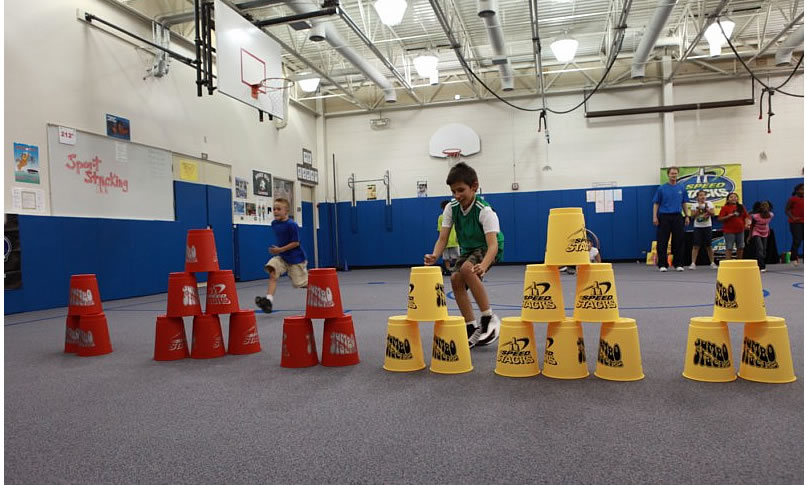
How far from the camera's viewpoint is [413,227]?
43.9ft

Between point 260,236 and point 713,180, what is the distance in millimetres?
9034

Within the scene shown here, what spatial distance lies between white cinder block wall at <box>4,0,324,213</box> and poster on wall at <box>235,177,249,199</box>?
0.39 feet

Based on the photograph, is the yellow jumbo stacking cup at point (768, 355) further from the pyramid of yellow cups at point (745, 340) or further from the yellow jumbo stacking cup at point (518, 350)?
the yellow jumbo stacking cup at point (518, 350)

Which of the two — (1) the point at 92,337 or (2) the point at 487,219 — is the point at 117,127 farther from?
(2) the point at 487,219

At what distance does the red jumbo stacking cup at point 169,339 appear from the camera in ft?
11.4

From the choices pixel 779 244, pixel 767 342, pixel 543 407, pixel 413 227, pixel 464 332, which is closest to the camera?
pixel 543 407

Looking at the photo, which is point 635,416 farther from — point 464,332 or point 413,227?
point 413,227

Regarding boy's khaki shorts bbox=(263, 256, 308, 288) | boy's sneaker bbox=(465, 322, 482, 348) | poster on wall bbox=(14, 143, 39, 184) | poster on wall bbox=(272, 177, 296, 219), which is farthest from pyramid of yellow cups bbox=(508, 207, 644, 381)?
poster on wall bbox=(272, 177, 296, 219)

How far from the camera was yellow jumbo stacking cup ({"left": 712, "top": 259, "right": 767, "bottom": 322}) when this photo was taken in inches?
101

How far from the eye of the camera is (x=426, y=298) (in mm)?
2943

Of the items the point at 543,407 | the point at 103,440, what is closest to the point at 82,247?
the point at 103,440

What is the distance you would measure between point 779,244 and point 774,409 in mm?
11405

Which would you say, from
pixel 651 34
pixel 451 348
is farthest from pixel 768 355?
pixel 651 34

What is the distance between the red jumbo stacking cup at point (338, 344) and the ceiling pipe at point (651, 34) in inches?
278
